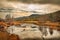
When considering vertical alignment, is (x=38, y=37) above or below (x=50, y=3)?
below

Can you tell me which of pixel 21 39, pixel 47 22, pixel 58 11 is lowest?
pixel 21 39

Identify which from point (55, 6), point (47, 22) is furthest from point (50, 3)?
point (47, 22)

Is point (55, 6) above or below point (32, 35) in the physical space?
above

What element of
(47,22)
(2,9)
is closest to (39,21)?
(47,22)

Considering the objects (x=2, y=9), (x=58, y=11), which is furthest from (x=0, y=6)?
(x=58, y=11)

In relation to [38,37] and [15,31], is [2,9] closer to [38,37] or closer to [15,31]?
[15,31]

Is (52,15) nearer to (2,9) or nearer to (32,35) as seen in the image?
(32,35)

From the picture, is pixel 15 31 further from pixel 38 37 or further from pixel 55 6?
pixel 55 6
